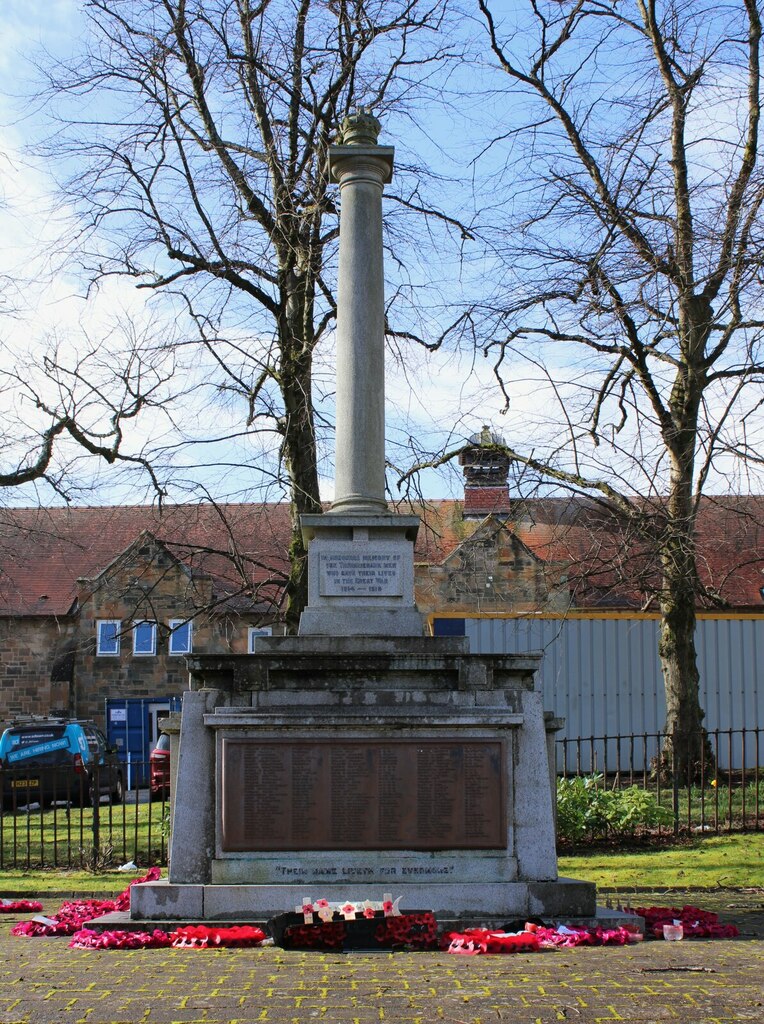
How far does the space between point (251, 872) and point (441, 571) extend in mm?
21709

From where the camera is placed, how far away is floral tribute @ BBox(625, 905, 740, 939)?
8.18 meters

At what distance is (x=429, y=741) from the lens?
8516 mm

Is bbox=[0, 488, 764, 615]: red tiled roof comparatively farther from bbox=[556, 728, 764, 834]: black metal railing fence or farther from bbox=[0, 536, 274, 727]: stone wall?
bbox=[556, 728, 764, 834]: black metal railing fence

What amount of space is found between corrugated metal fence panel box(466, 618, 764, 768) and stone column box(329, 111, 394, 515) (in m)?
12.3

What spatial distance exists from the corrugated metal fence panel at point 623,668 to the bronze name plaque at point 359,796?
43.7ft

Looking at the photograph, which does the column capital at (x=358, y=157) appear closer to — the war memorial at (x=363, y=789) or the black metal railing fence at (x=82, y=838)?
the war memorial at (x=363, y=789)

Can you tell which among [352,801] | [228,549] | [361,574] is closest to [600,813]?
[361,574]

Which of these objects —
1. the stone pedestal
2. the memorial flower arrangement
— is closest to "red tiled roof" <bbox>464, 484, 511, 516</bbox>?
the stone pedestal

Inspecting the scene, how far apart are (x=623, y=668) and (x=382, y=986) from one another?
55.3ft

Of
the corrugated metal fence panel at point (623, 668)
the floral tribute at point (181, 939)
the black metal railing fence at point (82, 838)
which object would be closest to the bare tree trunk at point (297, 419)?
the black metal railing fence at point (82, 838)

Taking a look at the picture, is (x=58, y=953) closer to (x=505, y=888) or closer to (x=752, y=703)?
(x=505, y=888)

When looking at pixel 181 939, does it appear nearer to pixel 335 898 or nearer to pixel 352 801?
pixel 335 898

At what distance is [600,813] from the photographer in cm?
1413

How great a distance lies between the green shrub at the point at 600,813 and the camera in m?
13.9
